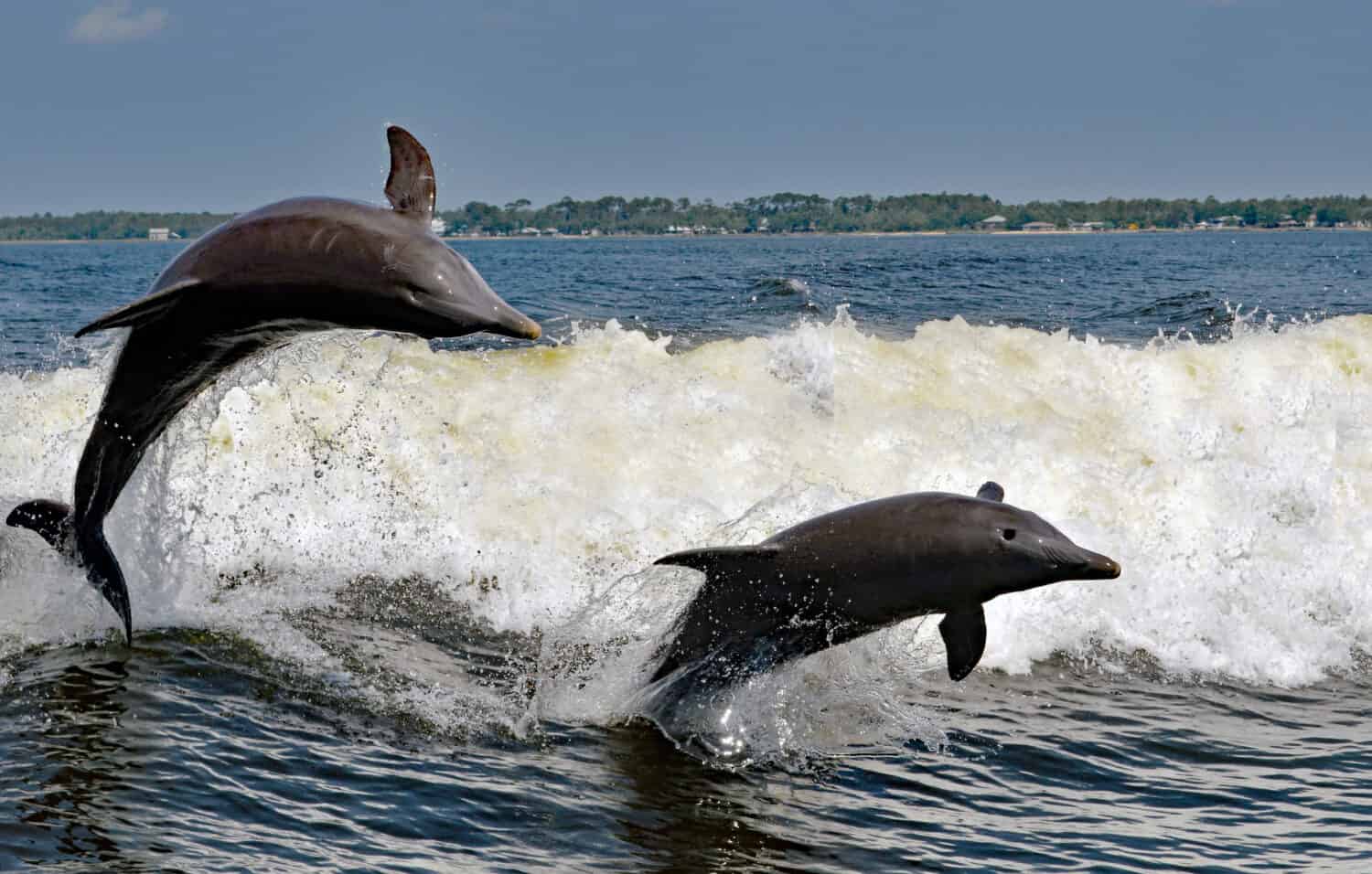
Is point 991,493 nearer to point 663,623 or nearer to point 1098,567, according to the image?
point 1098,567

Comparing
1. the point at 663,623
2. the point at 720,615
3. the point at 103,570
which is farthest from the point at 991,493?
the point at 103,570

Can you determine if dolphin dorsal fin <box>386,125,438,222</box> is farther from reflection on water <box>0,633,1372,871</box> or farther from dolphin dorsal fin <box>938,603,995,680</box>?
dolphin dorsal fin <box>938,603,995,680</box>

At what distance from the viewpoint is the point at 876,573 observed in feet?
26.9

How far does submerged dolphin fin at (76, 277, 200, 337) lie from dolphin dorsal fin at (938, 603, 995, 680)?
14.7ft

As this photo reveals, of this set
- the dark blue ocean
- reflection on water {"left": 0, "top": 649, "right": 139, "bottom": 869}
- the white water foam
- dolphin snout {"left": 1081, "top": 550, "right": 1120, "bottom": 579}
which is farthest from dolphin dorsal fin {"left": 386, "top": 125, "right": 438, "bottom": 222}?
dolphin snout {"left": 1081, "top": 550, "right": 1120, "bottom": 579}

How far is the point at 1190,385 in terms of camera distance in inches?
727

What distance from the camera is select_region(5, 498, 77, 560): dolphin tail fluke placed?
948 cm

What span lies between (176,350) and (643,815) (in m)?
3.72

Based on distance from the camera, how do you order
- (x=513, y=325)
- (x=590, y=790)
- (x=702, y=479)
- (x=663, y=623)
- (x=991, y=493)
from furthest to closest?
(x=702, y=479), (x=663, y=623), (x=991, y=493), (x=590, y=790), (x=513, y=325)

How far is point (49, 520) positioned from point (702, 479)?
7.03m

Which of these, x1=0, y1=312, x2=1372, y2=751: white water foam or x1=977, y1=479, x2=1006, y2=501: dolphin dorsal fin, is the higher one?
x1=977, y1=479, x2=1006, y2=501: dolphin dorsal fin

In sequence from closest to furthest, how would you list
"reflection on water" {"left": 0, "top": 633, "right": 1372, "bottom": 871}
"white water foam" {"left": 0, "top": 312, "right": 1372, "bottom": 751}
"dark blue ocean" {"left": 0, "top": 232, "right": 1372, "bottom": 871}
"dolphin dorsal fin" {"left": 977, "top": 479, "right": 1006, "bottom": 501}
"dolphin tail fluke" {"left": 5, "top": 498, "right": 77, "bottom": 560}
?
"reflection on water" {"left": 0, "top": 633, "right": 1372, "bottom": 871}
"dark blue ocean" {"left": 0, "top": 232, "right": 1372, "bottom": 871}
"dolphin dorsal fin" {"left": 977, "top": 479, "right": 1006, "bottom": 501}
"dolphin tail fluke" {"left": 5, "top": 498, "right": 77, "bottom": 560}
"white water foam" {"left": 0, "top": 312, "right": 1372, "bottom": 751}

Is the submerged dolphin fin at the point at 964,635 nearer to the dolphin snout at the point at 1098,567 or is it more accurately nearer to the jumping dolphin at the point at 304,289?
the dolphin snout at the point at 1098,567

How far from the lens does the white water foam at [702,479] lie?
36.0 ft
